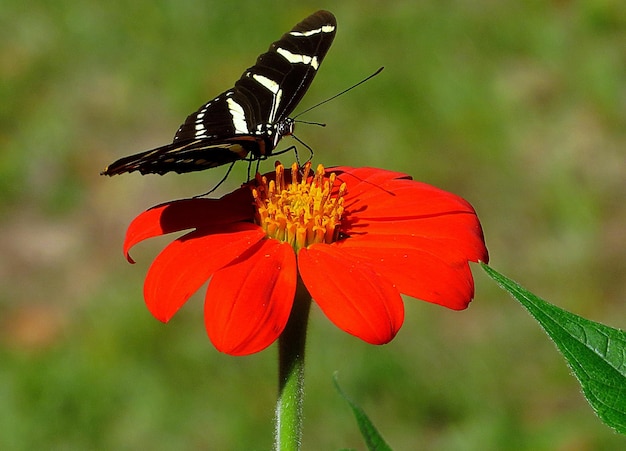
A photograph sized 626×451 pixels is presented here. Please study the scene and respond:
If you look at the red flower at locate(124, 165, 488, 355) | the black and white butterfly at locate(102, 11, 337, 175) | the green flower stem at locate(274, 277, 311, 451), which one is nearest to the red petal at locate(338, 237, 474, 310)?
the red flower at locate(124, 165, 488, 355)

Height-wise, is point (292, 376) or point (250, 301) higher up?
point (250, 301)

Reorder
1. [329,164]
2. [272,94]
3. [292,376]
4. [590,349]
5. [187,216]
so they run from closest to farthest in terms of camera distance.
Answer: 1. [590,349]
2. [292,376]
3. [187,216]
4. [272,94]
5. [329,164]

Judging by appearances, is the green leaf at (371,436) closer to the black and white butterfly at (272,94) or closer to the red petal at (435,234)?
the red petal at (435,234)

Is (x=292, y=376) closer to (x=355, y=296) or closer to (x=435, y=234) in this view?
(x=355, y=296)

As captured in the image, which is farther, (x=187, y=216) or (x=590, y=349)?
(x=187, y=216)

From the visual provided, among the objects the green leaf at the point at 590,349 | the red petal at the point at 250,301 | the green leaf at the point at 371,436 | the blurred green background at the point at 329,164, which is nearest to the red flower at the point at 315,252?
the red petal at the point at 250,301

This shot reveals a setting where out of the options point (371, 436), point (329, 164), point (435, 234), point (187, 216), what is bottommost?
point (329, 164)

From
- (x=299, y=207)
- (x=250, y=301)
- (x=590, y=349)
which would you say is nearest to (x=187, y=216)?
(x=299, y=207)

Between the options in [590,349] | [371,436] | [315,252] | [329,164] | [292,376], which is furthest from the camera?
[329,164]

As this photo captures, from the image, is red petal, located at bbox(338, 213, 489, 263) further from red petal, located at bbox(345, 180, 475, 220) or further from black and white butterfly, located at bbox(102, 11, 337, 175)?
black and white butterfly, located at bbox(102, 11, 337, 175)
